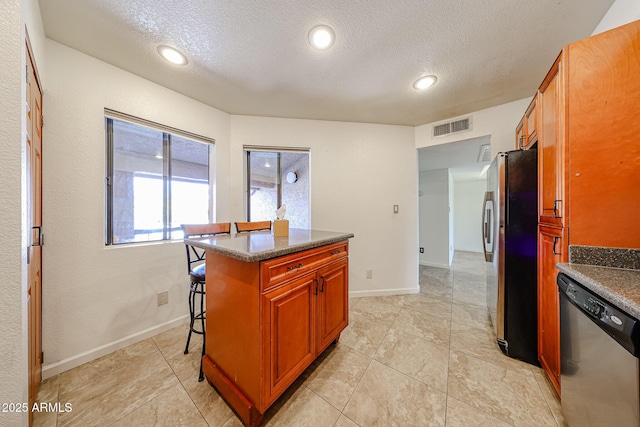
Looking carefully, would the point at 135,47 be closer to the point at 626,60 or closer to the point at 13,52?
the point at 13,52

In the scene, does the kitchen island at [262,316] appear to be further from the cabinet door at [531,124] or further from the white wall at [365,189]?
the cabinet door at [531,124]

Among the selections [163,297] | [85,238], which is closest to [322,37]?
[85,238]

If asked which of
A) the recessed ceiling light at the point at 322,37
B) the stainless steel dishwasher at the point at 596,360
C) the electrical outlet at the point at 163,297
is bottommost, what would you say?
the electrical outlet at the point at 163,297

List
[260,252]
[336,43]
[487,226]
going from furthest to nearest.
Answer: [487,226] < [336,43] < [260,252]

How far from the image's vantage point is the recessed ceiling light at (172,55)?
1590mm

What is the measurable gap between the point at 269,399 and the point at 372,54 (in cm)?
248

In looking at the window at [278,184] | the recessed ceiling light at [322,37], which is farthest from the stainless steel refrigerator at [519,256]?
the window at [278,184]

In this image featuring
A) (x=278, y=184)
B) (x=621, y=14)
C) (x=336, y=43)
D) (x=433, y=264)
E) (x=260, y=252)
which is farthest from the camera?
(x=433, y=264)

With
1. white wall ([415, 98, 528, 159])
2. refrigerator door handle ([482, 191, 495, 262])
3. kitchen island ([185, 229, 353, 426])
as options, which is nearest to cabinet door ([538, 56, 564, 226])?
refrigerator door handle ([482, 191, 495, 262])

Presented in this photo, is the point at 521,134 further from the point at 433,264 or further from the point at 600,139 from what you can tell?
the point at 433,264

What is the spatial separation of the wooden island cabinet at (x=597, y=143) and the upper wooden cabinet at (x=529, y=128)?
1.26 ft

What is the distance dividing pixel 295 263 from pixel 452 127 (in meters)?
2.84

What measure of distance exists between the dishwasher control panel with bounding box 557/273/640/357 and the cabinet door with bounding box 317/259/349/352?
1.27 metres

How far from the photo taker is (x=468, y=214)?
247 inches
